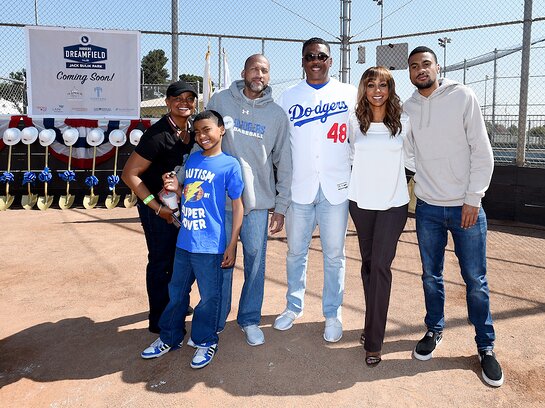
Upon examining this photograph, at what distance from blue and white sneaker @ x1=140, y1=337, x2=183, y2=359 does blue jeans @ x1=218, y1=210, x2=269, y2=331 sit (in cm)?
42

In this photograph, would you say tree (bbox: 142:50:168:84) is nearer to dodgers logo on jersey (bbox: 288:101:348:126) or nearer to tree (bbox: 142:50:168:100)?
tree (bbox: 142:50:168:100)

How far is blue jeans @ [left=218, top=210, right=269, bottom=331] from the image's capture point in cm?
326

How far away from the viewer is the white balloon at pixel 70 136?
28.7ft

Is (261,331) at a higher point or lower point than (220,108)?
lower

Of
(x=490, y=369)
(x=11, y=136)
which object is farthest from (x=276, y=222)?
(x=11, y=136)

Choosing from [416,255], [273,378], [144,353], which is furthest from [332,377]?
[416,255]

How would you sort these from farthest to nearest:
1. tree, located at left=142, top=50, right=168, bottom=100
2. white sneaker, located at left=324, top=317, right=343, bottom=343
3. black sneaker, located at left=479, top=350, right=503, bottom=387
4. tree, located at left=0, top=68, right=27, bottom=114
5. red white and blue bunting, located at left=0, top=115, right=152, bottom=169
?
tree, located at left=142, top=50, right=168, bottom=100, tree, located at left=0, top=68, right=27, bottom=114, red white and blue bunting, located at left=0, top=115, right=152, bottom=169, white sneaker, located at left=324, top=317, right=343, bottom=343, black sneaker, located at left=479, top=350, right=503, bottom=387

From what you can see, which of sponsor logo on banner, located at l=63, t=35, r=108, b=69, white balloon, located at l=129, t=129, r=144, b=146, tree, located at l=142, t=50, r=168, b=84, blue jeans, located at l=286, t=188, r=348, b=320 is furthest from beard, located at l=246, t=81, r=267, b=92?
tree, located at l=142, t=50, r=168, b=84

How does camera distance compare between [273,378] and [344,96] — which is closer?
[273,378]

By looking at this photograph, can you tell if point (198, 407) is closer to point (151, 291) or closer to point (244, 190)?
point (151, 291)

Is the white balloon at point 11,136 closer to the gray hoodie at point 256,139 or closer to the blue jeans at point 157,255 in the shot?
the blue jeans at point 157,255

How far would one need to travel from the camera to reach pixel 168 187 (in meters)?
3.02

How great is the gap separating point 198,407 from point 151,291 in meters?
1.06

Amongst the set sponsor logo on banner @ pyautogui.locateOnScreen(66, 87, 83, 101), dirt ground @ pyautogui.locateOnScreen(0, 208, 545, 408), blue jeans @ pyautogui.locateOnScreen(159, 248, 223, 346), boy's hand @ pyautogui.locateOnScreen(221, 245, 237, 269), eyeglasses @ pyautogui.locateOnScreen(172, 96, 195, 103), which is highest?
sponsor logo on banner @ pyautogui.locateOnScreen(66, 87, 83, 101)
